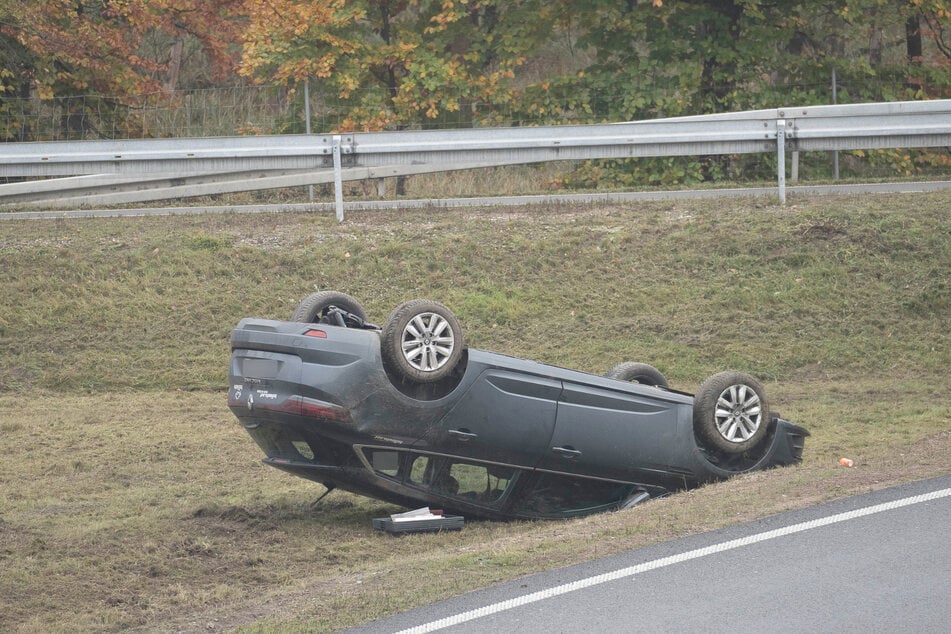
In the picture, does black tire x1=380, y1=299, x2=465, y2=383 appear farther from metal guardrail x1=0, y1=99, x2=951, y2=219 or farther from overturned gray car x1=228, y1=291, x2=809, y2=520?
metal guardrail x1=0, y1=99, x2=951, y2=219

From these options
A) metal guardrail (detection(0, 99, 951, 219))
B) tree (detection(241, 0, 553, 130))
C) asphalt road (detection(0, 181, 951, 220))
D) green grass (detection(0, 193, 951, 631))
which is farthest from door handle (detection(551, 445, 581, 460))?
tree (detection(241, 0, 553, 130))

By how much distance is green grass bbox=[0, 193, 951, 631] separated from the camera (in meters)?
7.04

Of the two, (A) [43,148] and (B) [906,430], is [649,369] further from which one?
(A) [43,148]

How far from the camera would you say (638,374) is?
9.40 metres

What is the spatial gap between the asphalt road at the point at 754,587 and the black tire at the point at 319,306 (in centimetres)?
280

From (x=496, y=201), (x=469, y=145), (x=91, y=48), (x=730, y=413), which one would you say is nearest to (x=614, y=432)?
(x=730, y=413)

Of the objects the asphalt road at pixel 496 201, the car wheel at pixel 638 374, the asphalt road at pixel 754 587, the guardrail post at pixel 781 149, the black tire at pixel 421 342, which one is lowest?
the asphalt road at pixel 754 587

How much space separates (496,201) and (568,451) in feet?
33.2

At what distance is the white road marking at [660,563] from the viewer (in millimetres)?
5734

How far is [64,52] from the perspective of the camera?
77.8ft

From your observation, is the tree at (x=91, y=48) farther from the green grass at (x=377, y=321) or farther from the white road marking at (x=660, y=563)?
the white road marking at (x=660, y=563)

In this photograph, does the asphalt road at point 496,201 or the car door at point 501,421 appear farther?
the asphalt road at point 496,201

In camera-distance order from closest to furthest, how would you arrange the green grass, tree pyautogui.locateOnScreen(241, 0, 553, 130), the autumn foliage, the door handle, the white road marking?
the white road marking
the green grass
the door handle
tree pyautogui.locateOnScreen(241, 0, 553, 130)
the autumn foliage

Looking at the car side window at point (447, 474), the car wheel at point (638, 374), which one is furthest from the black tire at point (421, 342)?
the car wheel at point (638, 374)
